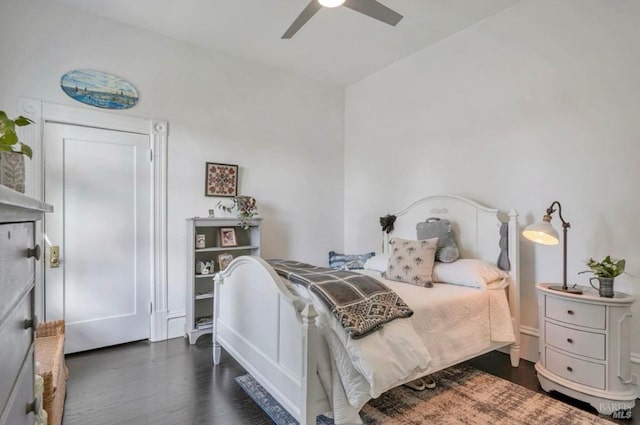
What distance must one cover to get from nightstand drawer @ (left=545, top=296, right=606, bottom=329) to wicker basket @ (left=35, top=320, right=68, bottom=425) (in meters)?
3.09

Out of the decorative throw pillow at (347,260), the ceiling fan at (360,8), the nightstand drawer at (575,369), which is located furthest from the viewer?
the decorative throw pillow at (347,260)

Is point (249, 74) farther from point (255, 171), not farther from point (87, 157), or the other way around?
point (87, 157)

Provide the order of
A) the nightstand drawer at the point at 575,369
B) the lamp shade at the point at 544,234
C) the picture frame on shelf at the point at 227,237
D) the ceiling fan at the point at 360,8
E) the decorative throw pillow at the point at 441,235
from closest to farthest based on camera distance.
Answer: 1. the nightstand drawer at the point at 575,369
2. the ceiling fan at the point at 360,8
3. the lamp shade at the point at 544,234
4. the decorative throw pillow at the point at 441,235
5. the picture frame on shelf at the point at 227,237

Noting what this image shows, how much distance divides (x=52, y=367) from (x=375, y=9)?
3021mm

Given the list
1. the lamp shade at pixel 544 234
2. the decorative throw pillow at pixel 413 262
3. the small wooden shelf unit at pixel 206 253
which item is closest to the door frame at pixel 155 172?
the small wooden shelf unit at pixel 206 253

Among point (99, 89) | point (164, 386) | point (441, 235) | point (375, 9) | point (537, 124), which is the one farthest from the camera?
point (441, 235)

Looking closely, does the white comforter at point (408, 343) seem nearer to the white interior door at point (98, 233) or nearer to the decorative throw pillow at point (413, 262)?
the decorative throw pillow at point (413, 262)

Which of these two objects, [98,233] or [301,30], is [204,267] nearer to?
[98,233]

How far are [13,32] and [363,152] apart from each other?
371 cm

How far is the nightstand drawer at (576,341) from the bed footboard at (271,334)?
A: 5.65ft

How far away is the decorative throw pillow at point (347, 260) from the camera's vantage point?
4.11 metres

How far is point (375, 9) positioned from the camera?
7.71ft

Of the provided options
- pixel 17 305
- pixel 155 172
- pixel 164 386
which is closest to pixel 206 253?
pixel 155 172

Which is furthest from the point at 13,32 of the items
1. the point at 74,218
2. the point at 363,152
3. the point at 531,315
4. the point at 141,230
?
the point at 531,315
